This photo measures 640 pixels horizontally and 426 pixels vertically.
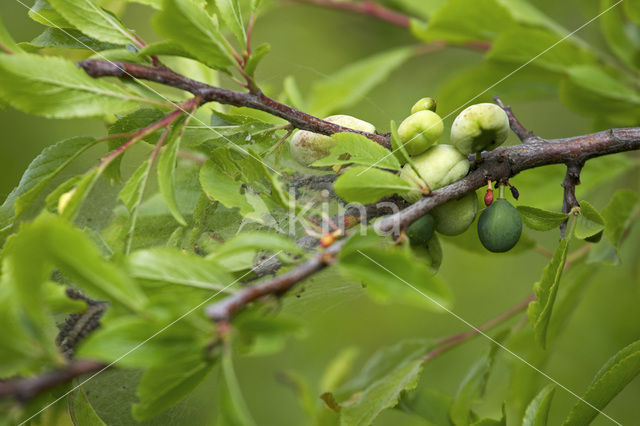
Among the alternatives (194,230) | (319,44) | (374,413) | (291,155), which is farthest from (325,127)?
(319,44)

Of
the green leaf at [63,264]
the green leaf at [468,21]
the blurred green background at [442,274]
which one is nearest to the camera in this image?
the green leaf at [63,264]

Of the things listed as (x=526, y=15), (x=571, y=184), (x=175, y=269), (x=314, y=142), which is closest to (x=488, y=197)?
(x=571, y=184)

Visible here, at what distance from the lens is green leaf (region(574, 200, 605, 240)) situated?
2.89 ft

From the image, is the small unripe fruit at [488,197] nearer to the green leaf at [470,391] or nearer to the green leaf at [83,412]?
the green leaf at [470,391]

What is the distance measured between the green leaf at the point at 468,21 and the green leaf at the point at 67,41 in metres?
0.82

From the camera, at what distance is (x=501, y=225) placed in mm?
844

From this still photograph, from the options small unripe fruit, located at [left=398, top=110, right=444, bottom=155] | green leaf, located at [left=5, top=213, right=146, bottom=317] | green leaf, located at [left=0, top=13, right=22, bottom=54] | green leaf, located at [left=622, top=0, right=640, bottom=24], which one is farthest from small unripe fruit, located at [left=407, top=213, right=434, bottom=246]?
green leaf, located at [left=622, top=0, right=640, bottom=24]

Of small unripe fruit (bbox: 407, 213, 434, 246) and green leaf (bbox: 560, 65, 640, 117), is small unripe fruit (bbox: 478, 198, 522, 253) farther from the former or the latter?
green leaf (bbox: 560, 65, 640, 117)

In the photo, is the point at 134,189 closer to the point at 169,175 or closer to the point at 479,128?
the point at 169,175

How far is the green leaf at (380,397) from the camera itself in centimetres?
95

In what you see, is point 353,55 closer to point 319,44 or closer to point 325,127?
point 319,44

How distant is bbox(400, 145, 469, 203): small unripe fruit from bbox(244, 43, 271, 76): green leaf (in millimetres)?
262

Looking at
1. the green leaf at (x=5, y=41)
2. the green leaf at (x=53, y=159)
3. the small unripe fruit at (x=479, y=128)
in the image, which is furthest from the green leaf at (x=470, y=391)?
the green leaf at (x=5, y=41)

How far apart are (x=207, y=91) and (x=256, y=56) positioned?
10 cm
